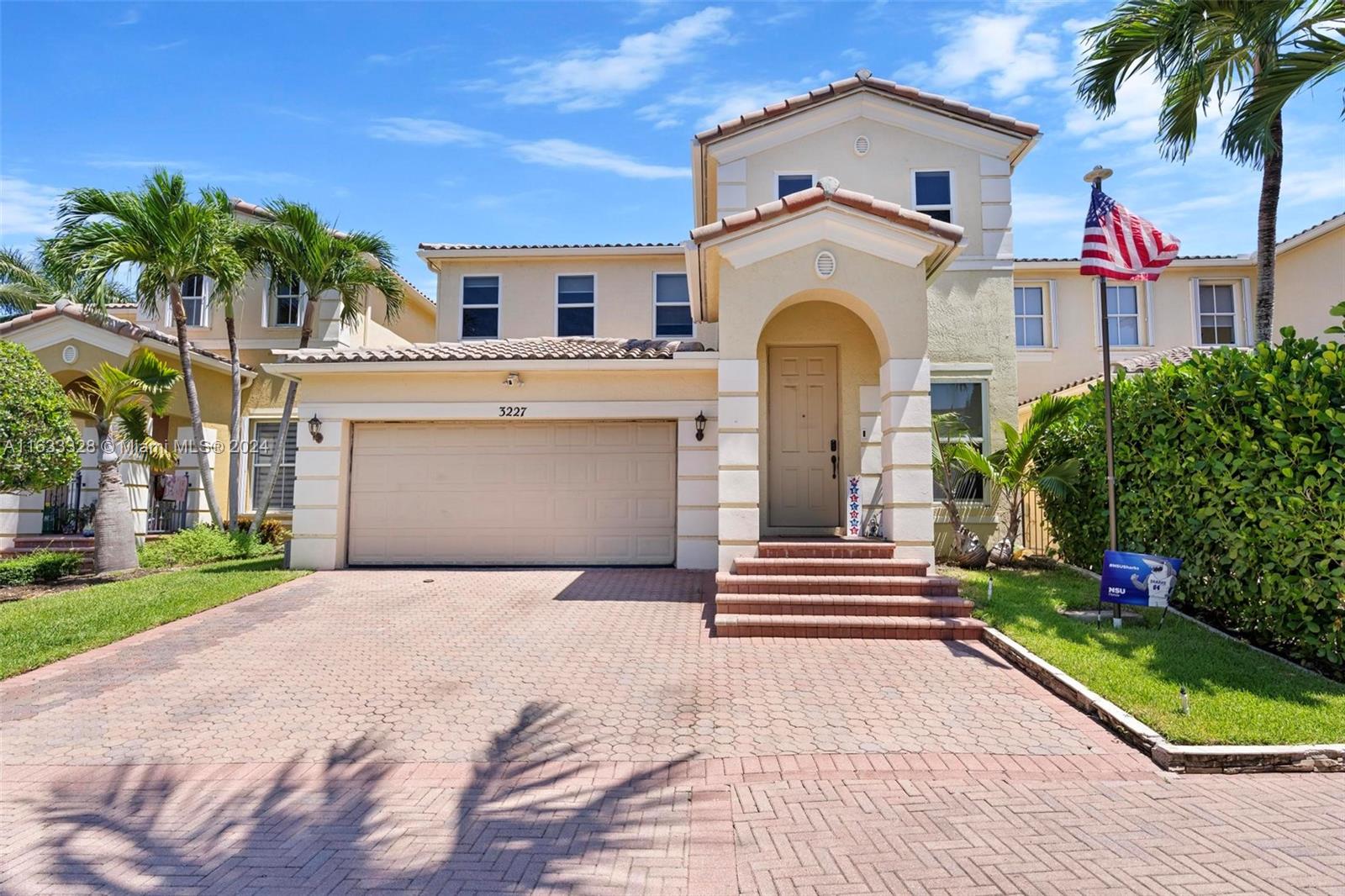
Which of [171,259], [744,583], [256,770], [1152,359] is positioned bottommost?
[256,770]

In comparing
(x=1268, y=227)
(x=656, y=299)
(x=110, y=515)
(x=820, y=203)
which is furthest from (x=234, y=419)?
(x=1268, y=227)

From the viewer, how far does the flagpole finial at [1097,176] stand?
8.26 meters

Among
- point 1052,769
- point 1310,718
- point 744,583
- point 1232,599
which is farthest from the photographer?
point 744,583

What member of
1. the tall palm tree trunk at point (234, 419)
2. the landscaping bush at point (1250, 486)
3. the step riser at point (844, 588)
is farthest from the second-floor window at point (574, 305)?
the landscaping bush at point (1250, 486)

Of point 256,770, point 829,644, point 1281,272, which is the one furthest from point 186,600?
point 1281,272

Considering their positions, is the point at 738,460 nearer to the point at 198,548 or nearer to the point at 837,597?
the point at 837,597

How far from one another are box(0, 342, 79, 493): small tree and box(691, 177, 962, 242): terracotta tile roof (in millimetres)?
9736

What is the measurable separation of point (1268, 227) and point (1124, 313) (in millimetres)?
9737

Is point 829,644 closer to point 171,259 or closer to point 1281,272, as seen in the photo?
point 171,259

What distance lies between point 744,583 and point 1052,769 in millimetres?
4163

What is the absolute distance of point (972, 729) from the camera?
550 centimetres

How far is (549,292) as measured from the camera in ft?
59.3

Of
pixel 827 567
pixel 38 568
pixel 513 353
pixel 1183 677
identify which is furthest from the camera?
pixel 513 353

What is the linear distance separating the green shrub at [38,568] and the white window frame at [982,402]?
48.8ft
